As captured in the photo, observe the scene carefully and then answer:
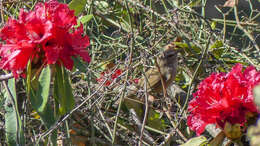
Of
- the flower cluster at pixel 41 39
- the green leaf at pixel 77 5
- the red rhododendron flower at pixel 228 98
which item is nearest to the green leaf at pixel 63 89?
the flower cluster at pixel 41 39

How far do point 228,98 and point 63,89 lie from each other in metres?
0.57

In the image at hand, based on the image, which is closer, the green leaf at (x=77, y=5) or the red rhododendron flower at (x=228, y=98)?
the red rhododendron flower at (x=228, y=98)

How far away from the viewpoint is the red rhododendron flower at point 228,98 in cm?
128

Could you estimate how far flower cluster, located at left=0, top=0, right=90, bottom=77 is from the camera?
1.28m

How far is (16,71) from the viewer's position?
1353 millimetres

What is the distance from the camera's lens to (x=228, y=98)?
129cm

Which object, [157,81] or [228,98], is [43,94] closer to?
[228,98]

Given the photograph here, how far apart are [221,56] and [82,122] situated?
109 centimetres

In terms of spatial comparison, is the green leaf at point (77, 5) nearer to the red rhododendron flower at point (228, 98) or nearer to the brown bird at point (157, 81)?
the brown bird at point (157, 81)

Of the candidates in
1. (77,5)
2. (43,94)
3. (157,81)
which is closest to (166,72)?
(157,81)

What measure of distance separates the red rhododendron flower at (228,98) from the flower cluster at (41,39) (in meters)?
A: 0.46

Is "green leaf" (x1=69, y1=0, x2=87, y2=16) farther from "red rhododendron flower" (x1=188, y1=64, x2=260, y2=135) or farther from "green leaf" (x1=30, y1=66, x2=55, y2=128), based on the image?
"red rhododendron flower" (x1=188, y1=64, x2=260, y2=135)

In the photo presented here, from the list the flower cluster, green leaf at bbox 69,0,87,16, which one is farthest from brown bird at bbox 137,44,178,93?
the flower cluster

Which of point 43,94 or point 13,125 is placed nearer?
point 43,94
